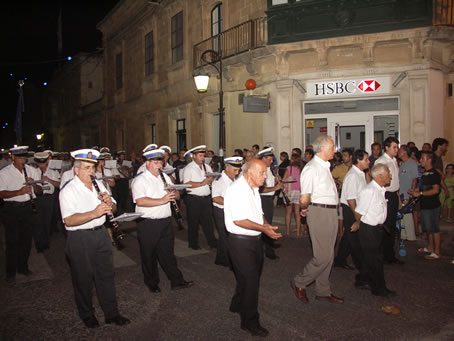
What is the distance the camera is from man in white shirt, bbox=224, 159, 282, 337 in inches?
173

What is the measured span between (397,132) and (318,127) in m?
2.62

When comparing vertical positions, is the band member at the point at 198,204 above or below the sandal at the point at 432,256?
above

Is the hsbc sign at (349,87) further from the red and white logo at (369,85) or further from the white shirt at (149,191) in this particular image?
the white shirt at (149,191)

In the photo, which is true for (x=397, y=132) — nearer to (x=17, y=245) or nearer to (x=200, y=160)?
(x=200, y=160)

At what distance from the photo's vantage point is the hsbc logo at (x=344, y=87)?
13258mm

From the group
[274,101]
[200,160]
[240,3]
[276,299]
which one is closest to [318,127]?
[274,101]

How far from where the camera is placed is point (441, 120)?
42.8 ft

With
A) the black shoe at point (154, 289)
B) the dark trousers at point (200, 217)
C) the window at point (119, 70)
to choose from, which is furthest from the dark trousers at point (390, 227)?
the window at point (119, 70)

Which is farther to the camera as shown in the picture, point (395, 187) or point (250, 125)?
point (250, 125)

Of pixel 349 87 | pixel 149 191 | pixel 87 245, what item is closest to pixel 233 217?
pixel 87 245

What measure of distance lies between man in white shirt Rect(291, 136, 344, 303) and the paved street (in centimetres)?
25

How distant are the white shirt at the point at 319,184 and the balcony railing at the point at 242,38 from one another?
9.41 m

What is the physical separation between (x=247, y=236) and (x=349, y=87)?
10468 millimetres

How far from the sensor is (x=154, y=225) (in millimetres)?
5891
